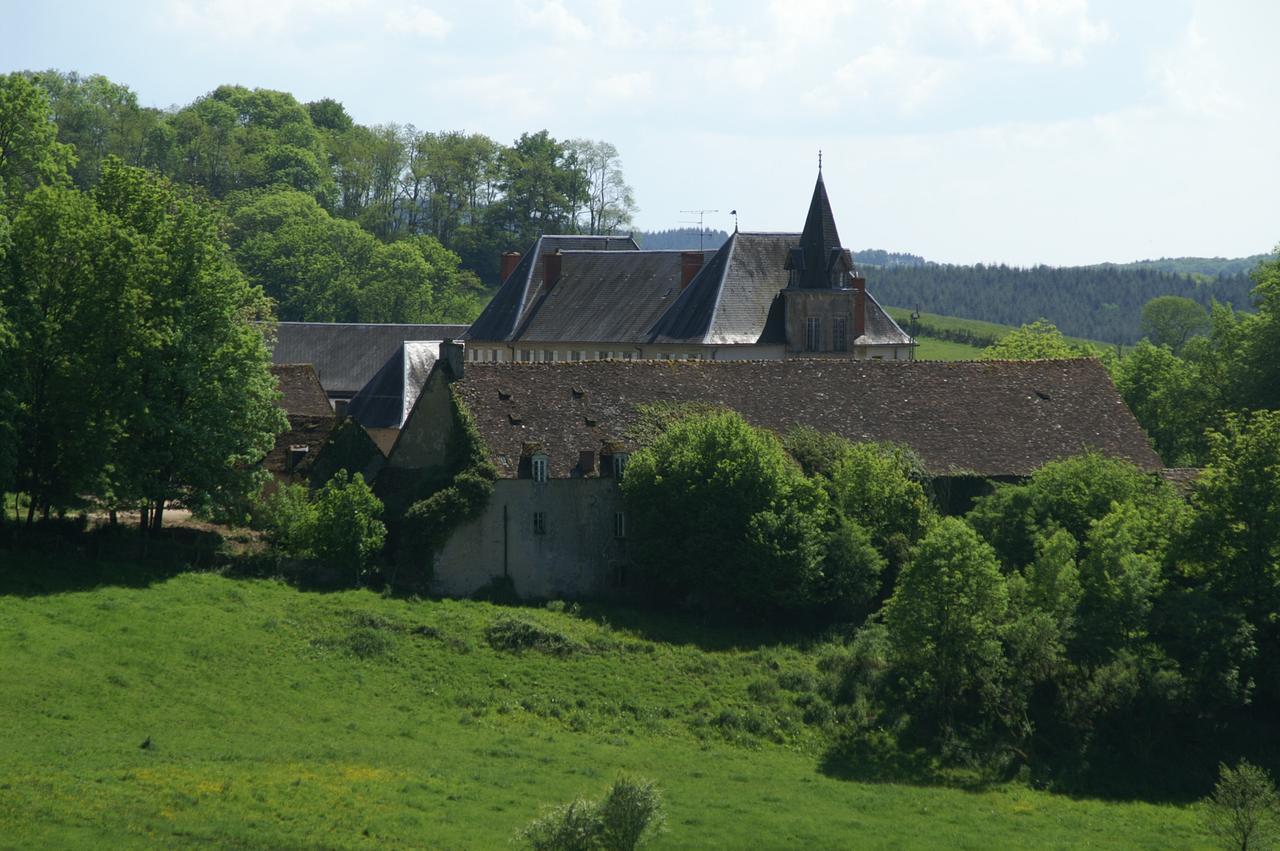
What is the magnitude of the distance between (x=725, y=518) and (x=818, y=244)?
28.2m

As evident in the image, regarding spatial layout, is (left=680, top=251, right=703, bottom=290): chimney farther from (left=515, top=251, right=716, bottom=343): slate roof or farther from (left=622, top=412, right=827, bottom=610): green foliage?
(left=622, top=412, right=827, bottom=610): green foliage

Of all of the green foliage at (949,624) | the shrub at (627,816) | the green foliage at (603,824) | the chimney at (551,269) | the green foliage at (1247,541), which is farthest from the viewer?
→ the chimney at (551,269)

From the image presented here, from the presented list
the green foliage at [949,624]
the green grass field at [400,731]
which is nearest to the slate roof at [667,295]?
the green grass field at [400,731]

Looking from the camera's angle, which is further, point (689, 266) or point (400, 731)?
point (689, 266)

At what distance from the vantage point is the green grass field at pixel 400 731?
31.2 metres

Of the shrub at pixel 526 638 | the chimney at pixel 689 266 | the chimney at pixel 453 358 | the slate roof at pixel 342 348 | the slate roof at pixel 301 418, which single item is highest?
the chimney at pixel 689 266

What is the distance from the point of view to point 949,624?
41.8m

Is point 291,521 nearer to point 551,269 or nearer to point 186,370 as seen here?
point 186,370

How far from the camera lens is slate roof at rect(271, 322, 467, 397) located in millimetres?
87938

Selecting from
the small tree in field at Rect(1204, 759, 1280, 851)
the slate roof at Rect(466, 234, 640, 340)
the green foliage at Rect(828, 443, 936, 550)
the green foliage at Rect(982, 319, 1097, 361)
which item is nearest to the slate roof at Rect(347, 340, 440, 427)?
the slate roof at Rect(466, 234, 640, 340)

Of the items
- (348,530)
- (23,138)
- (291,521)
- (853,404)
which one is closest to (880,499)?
(853,404)

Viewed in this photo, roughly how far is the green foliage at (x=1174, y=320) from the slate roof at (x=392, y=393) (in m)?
78.3

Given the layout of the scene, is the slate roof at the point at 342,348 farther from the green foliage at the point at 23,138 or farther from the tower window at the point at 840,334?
the green foliage at the point at 23,138

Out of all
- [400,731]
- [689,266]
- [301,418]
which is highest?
[689,266]
